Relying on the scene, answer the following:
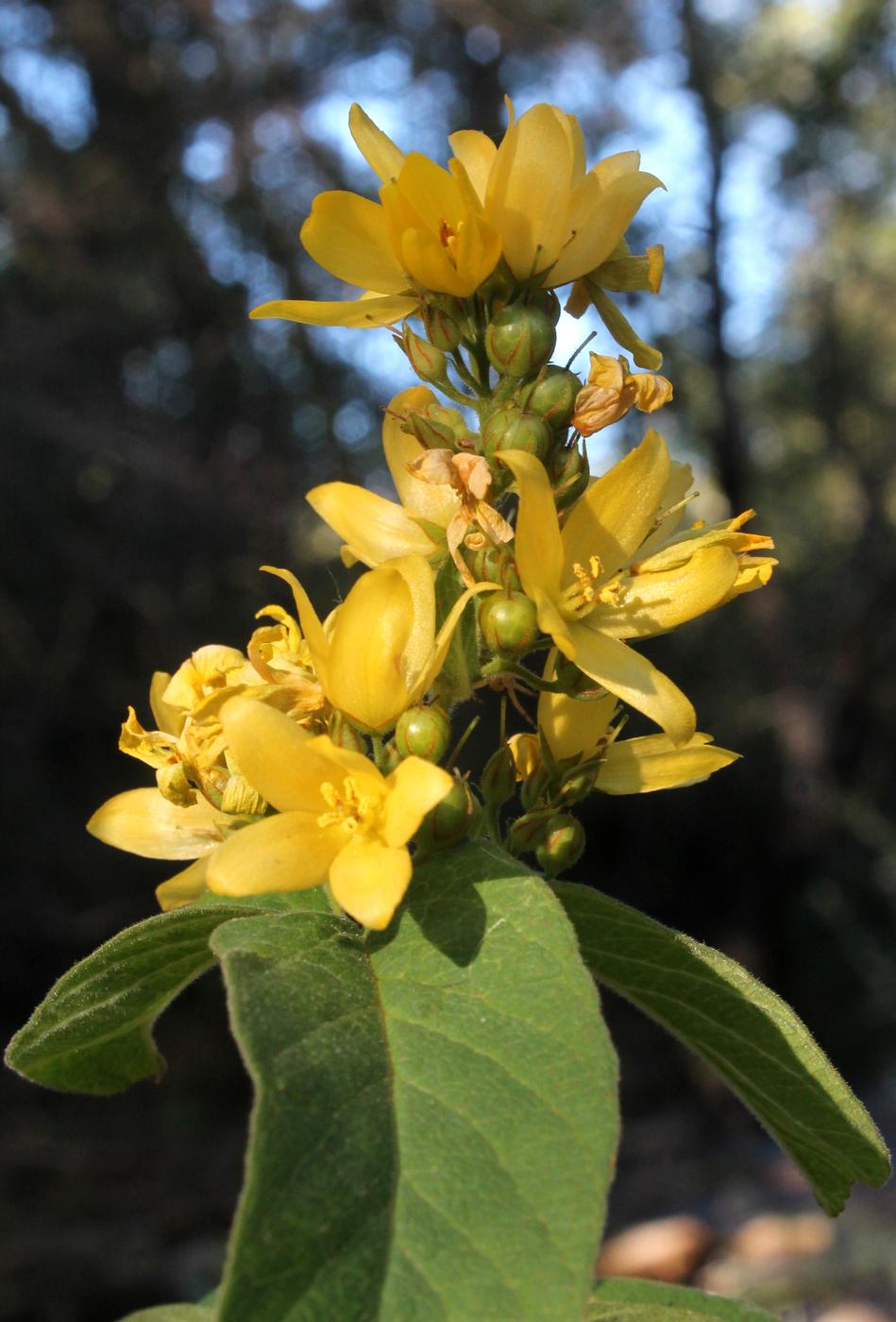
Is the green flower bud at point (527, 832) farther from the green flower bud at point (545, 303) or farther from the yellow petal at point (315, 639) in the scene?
the green flower bud at point (545, 303)

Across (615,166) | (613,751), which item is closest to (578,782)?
(613,751)

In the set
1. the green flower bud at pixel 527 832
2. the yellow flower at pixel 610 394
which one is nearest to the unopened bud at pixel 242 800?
the green flower bud at pixel 527 832

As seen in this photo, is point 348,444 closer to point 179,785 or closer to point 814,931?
point 814,931

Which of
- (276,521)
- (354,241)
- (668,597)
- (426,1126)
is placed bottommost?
(276,521)

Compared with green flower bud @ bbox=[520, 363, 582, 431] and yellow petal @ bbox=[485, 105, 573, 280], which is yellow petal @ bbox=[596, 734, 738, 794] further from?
yellow petal @ bbox=[485, 105, 573, 280]

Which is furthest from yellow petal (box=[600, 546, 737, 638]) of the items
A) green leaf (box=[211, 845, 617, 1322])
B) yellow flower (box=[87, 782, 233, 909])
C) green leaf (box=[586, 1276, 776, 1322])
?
green leaf (box=[586, 1276, 776, 1322])

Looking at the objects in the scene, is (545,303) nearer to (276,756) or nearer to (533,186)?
(533,186)
